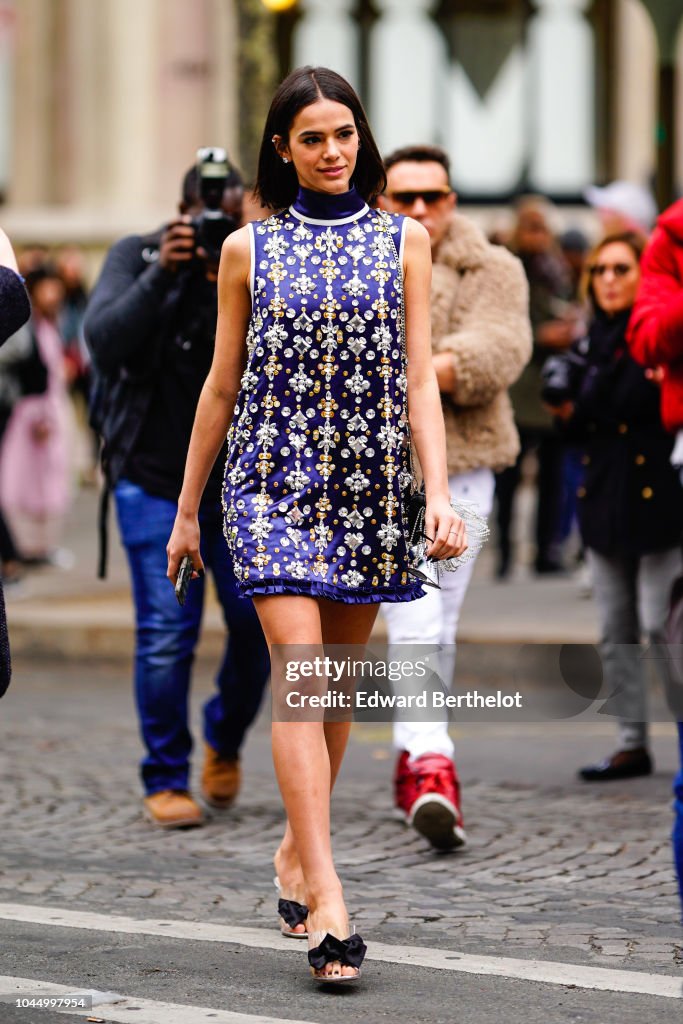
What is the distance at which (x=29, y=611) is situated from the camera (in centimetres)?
1047

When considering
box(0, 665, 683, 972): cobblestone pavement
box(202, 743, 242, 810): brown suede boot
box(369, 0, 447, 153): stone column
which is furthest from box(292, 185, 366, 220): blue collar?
box(369, 0, 447, 153): stone column

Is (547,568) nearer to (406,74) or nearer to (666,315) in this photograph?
(666,315)

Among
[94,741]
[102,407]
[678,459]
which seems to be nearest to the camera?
[678,459]

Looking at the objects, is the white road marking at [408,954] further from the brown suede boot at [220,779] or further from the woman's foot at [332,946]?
the brown suede boot at [220,779]

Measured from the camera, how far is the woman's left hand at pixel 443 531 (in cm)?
436

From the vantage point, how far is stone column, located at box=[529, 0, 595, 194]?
74.2 ft

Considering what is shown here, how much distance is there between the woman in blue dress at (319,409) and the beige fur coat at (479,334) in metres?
1.56

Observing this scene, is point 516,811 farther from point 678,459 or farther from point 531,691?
point 531,691

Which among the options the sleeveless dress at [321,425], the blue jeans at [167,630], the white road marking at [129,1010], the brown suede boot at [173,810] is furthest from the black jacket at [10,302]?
the brown suede boot at [173,810]

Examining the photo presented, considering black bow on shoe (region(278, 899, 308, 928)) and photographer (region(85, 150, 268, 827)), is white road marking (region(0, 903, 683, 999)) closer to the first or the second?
black bow on shoe (region(278, 899, 308, 928))

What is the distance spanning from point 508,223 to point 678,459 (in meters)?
14.1

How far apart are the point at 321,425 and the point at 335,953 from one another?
1.10 metres

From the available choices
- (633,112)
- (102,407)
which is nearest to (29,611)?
(102,407)
